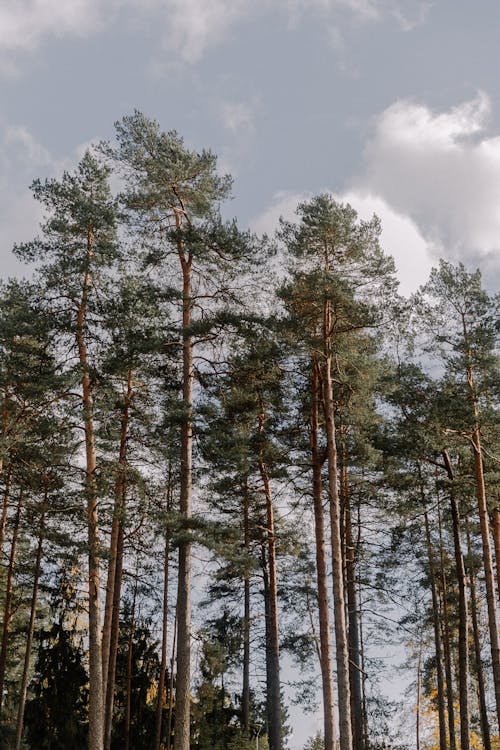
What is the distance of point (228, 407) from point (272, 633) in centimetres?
594

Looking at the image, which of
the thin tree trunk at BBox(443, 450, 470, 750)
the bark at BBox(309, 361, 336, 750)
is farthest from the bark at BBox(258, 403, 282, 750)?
the thin tree trunk at BBox(443, 450, 470, 750)

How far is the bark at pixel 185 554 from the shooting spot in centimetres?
A: 1154

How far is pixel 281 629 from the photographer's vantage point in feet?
61.4

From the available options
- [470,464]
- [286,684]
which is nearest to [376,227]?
[470,464]

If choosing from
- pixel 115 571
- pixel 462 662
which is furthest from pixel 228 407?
pixel 462 662

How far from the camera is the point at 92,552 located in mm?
12391

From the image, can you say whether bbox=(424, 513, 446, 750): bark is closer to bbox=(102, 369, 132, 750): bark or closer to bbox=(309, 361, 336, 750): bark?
bbox=(309, 361, 336, 750): bark

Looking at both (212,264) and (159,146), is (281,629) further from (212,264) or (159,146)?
(159,146)

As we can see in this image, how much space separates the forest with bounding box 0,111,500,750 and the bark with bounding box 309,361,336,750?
50mm

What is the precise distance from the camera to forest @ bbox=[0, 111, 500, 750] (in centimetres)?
1328

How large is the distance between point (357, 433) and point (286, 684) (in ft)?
29.1

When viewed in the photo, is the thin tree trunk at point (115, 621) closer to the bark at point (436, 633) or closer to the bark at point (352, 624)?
the bark at point (352, 624)

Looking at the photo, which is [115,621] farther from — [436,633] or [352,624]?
[436,633]

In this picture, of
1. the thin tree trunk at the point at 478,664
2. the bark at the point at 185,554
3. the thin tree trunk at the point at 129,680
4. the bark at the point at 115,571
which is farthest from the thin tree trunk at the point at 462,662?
the thin tree trunk at the point at 129,680
